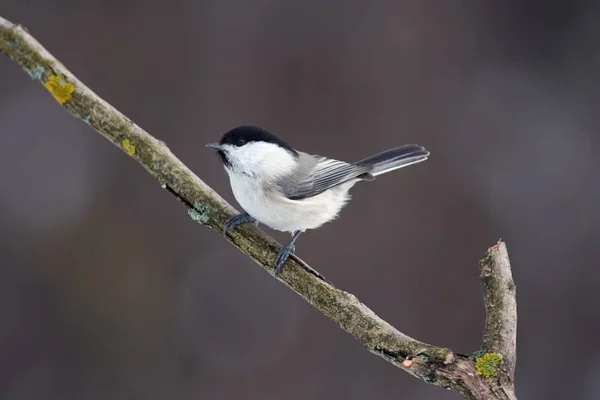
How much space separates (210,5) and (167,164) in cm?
136

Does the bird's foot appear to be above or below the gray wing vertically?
below

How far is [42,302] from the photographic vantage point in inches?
99.2

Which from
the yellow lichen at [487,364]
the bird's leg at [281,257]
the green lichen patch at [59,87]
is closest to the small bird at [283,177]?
the bird's leg at [281,257]

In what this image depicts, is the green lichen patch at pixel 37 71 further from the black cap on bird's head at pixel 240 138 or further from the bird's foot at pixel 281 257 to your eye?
the bird's foot at pixel 281 257

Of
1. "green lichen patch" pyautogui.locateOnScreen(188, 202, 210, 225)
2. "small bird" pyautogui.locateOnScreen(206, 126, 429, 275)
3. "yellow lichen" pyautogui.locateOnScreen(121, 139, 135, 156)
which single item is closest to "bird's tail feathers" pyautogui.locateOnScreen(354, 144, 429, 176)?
"small bird" pyautogui.locateOnScreen(206, 126, 429, 275)

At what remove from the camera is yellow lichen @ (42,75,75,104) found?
142cm

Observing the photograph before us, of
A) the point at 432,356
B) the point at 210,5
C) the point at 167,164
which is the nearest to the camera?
the point at 432,356

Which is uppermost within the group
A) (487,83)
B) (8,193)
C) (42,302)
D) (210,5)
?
(487,83)

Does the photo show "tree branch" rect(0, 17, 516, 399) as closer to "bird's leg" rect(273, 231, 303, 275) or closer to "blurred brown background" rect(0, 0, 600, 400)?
"bird's leg" rect(273, 231, 303, 275)

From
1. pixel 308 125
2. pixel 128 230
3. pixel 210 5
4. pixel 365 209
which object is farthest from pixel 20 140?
pixel 365 209

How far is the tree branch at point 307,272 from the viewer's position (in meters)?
1.18

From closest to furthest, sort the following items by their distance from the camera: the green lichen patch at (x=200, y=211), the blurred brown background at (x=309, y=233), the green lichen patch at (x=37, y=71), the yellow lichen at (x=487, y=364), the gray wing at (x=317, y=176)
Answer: the yellow lichen at (x=487, y=364), the green lichen patch at (x=37, y=71), the green lichen patch at (x=200, y=211), the gray wing at (x=317, y=176), the blurred brown background at (x=309, y=233)

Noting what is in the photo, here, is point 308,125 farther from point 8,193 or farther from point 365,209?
point 8,193

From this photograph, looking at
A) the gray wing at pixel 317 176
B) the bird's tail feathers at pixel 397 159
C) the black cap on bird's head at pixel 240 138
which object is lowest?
the black cap on bird's head at pixel 240 138
